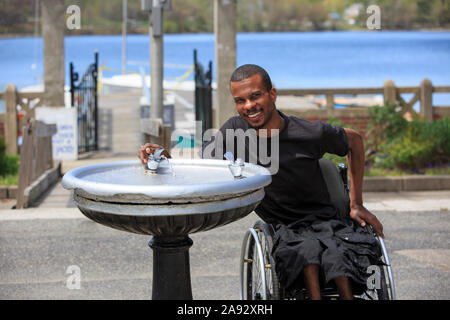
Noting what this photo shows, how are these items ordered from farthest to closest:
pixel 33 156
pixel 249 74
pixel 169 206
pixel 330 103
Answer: pixel 330 103 < pixel 33 156 < pixel 249 74 < pixel 169 206

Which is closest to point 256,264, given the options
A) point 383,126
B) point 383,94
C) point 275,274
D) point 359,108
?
point 275,274

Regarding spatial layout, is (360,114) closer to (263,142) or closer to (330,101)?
(330,101)

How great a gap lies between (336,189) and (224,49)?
8.35 meters

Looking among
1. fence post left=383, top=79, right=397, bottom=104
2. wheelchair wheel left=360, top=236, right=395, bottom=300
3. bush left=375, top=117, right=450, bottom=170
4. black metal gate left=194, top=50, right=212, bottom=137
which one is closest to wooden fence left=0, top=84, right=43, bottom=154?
black metal gate left=194, top=50, right=212, bottom=137

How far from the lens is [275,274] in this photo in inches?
150

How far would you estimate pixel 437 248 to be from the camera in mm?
6980

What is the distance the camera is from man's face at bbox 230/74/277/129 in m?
4.01

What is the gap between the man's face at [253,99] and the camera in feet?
13.1

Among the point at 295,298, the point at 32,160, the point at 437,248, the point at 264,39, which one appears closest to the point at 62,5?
the point at 32,160

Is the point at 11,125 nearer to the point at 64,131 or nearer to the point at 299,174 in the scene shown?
the point at 64,131

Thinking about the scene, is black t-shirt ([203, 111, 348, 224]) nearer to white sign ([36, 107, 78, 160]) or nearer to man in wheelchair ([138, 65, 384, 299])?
man in wheelchair ([138, 65, 384, 299])

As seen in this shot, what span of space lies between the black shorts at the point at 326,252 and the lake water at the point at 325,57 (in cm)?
12848

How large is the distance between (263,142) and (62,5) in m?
9.59

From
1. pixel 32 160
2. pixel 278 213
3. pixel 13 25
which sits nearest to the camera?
pixel 278 213
